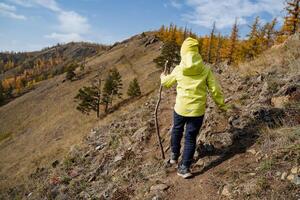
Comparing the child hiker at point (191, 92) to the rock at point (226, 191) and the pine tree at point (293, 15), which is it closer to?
the rock at point (226, 191)

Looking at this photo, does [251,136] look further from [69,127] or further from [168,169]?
[69,127]

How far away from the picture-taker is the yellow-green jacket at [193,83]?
5848mm

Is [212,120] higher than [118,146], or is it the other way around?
[212,120]

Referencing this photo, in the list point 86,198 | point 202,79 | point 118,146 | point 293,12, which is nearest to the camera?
point 202,79

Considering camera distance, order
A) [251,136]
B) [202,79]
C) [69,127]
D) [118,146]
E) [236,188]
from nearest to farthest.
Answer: [236,188] < [202,79] < [251,136] < [118,146] < [69,127]

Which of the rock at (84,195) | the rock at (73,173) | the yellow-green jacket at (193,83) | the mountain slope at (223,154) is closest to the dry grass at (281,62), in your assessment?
the mountain slope at (223,154)

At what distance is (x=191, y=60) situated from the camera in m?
5.79

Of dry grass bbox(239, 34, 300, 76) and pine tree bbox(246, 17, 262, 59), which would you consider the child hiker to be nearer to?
dry grass bbox(239, 34, 300, 76)

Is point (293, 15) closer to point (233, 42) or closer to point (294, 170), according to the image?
point (233, 42)

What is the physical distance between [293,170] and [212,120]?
11.1 feet

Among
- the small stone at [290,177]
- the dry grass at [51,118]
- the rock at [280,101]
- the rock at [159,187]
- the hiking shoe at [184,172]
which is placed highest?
the rock at [280,101]

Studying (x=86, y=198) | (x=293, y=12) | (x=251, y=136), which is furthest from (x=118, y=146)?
(x=293, y=12)

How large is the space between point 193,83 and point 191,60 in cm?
48

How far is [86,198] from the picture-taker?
7785 millimetres
